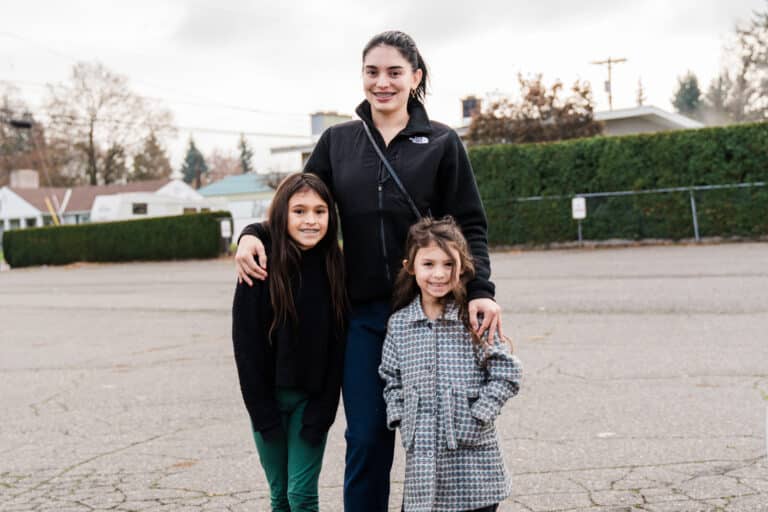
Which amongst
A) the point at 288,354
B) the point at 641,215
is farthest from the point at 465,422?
the point at 641,215

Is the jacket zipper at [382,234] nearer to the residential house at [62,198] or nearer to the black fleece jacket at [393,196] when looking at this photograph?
the black fleece jacket at [393,196]

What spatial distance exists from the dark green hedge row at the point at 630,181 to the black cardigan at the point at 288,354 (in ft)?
63.5

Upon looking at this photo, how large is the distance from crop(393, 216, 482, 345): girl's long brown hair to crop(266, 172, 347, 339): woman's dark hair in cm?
25

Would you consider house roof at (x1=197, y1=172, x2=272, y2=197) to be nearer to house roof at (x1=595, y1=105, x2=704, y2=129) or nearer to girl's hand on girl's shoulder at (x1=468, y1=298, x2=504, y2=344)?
house roof at (x1=595, y1=105, x2=704, y2=129)

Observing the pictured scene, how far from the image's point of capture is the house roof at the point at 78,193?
57.4 m

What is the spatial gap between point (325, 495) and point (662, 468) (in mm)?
1719

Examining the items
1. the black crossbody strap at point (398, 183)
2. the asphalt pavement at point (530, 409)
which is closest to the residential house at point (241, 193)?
the asphalt pavement at point (530, 409)

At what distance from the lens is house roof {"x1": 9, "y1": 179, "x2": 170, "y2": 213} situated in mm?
57375

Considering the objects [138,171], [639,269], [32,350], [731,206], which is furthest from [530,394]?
[138,171]

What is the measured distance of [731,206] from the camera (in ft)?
68.1

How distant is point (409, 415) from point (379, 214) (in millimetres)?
726

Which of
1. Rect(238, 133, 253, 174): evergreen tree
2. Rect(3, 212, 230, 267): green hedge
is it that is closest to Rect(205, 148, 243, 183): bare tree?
Rect(238, 133, 253, 174): evergreen tree

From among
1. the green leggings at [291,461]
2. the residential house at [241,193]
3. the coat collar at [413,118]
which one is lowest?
the green leggings at [291,461]

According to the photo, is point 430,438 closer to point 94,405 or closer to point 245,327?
point 245,327
